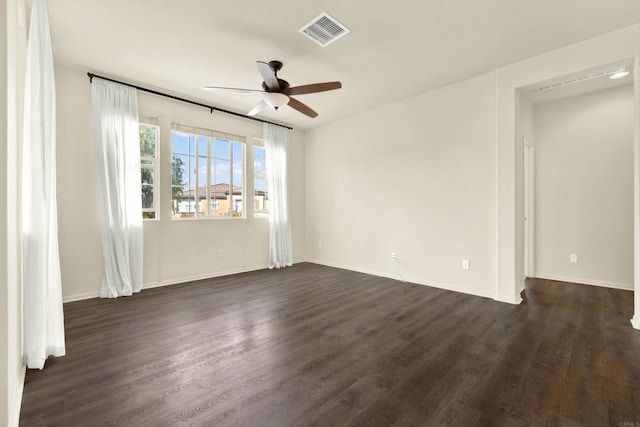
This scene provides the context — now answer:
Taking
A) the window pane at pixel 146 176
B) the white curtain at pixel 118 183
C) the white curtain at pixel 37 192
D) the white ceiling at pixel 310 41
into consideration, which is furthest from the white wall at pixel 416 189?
the white curtain at pixel 37 192

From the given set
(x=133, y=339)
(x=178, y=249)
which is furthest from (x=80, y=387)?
(x=178, y=249)

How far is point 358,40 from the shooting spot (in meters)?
2.97

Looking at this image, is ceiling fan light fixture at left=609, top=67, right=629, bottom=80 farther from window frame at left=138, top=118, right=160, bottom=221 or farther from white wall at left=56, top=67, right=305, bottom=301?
window frame at left=138, top=118, right=160, bottom=221

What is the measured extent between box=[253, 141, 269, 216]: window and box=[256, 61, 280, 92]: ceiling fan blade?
2498mm

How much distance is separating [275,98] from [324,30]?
863 mm

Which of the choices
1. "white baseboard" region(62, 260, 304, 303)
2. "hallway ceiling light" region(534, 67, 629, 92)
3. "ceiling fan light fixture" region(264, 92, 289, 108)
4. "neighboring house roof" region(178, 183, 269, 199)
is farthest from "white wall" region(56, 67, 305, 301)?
"hallway ceiling light" region(534, 67, 629, 92)

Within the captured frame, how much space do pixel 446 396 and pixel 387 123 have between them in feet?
13.5

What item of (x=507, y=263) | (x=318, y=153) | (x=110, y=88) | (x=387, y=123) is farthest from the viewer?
(x=318, y=153)

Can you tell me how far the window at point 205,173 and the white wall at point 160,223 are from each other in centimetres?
13

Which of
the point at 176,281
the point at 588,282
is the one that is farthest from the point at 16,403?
the point at 588,282

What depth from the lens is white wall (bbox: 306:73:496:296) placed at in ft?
12.5

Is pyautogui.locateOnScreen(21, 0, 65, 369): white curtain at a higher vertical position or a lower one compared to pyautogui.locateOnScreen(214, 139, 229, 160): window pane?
lower

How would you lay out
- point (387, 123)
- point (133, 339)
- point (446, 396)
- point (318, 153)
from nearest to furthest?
point (446, 396)
point (133, 339)
point (387, 123)
point (318, 153)

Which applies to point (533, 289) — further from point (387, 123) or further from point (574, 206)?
point (387, 123)
